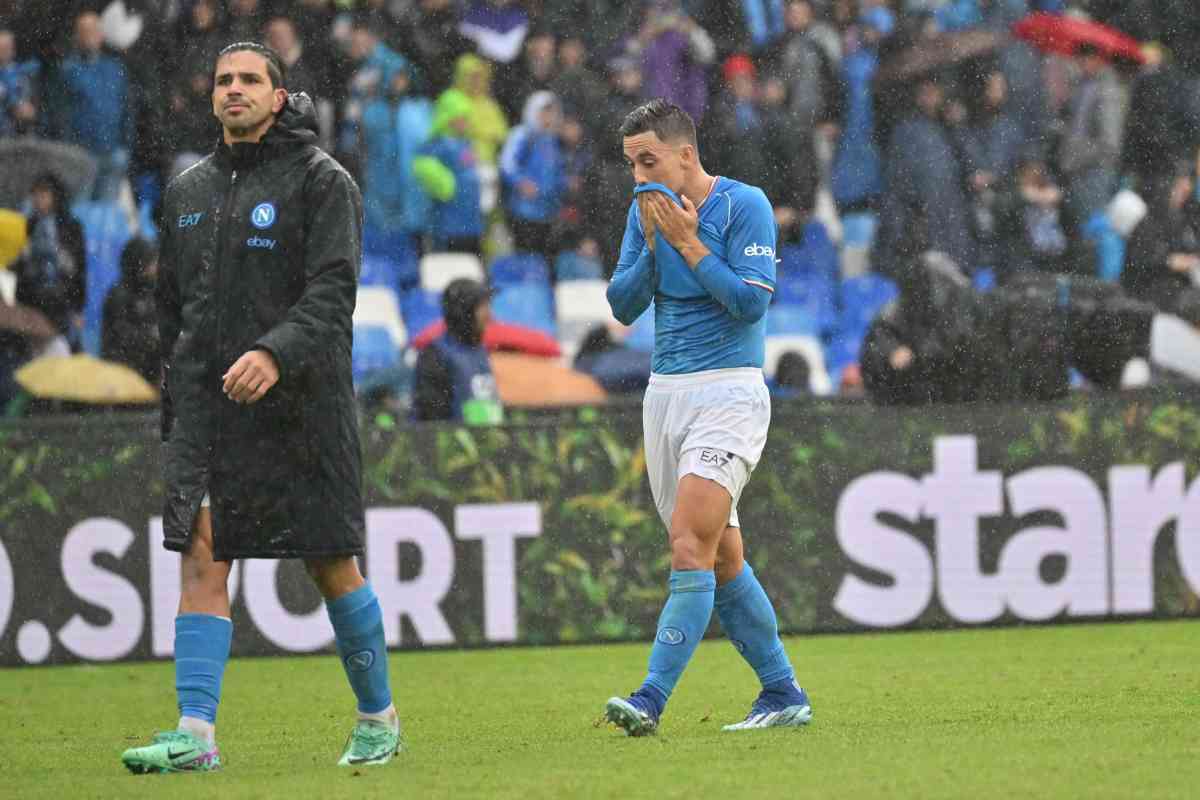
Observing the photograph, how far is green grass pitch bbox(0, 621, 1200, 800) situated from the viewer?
Result: 18.7 ft

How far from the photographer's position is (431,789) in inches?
226

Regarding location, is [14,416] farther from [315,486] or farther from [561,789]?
[561,789]

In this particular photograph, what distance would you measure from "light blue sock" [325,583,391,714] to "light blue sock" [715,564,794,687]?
4.46 ft

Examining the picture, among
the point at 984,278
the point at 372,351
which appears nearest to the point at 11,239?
the point at 372,351

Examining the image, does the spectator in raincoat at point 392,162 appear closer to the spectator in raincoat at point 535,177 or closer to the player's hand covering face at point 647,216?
the spectator in raincoat at point 535,177

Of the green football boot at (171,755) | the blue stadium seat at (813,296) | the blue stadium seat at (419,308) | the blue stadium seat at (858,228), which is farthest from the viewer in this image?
the blue stadium seat at (858,228)

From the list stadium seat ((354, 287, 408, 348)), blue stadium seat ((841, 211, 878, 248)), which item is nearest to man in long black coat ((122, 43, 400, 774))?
stadium seat ((354, 287, 408, 348))

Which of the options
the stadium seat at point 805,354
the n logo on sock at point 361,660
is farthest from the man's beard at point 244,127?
the stadium seat at point 805,354

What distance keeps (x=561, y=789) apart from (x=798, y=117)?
408 inches

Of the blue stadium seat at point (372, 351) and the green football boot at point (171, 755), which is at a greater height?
the blue stadium seat at point (372, 351)

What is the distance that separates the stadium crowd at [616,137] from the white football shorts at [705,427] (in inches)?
240

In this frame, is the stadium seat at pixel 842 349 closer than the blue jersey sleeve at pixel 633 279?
No

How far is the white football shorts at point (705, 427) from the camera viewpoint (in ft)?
22.7

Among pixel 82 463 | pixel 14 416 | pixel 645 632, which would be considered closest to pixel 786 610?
pixel 645 632
